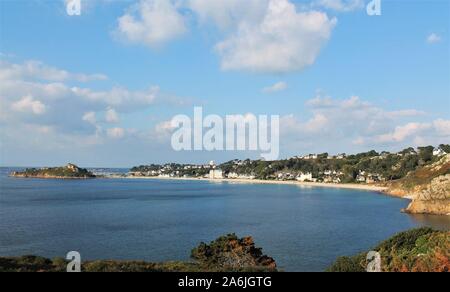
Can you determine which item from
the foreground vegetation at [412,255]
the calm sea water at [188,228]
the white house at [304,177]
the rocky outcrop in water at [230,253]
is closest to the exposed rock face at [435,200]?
the calm sea water at [188,228]

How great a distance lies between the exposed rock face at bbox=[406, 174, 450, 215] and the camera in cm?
5994

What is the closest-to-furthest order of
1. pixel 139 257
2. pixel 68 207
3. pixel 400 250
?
pixel 400 250 < pixel 139 257 < pixel 68 207

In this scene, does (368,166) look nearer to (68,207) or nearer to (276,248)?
(68,207)

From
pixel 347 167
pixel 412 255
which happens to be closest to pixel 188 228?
pixel 412 255

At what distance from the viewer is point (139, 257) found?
3023 centimetres

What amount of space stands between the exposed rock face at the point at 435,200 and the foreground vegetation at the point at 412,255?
41118 mm

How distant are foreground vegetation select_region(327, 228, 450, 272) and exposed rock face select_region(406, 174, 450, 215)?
41.1m

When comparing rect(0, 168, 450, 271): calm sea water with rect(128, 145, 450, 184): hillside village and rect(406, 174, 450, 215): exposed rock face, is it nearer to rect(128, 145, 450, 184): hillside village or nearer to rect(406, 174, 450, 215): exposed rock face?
rect(406, 174, 450, 215): exposed rock face

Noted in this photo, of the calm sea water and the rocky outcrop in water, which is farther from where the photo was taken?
the calm sea water

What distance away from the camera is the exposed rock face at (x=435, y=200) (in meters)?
59.9

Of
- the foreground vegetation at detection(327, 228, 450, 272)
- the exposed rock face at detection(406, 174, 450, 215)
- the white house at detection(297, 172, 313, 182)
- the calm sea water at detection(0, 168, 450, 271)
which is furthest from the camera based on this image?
the white house at detection(297, 172, 313, 182)

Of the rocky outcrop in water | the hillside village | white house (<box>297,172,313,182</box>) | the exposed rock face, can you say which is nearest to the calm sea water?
the exposed rock face
